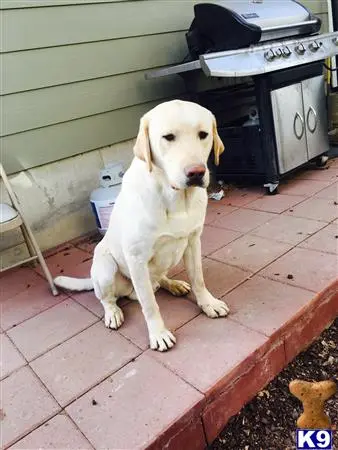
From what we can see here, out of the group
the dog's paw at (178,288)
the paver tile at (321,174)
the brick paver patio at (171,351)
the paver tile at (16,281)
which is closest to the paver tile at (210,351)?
the brick paver patio at (171,351)

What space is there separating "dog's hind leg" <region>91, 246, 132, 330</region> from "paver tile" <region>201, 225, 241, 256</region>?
76cm

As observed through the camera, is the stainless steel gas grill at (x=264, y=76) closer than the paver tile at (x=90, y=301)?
No

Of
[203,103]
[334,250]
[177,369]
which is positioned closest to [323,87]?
[203,103]

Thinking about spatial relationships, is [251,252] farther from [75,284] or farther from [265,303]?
[75,284]

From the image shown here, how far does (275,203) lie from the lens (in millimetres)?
3107

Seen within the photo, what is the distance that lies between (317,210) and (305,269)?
0.91m

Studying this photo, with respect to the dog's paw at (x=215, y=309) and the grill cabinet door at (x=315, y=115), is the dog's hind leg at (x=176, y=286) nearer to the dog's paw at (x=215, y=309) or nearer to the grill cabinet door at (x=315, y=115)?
the dog's paw at (x=215, y=309)

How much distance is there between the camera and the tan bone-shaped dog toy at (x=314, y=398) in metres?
0.92

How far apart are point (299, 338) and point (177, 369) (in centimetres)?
59

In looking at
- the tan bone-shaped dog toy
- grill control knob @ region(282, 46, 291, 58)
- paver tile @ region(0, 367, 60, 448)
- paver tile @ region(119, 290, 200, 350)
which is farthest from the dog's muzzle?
grill control knob @ region(282, 46, 291, 58)

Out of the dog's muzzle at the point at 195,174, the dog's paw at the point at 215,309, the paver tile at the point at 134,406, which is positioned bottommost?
the dog's paw at the point at 215,309

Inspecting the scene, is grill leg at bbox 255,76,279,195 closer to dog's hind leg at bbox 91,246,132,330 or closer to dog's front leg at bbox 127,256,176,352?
dog's hind leg at bbox 91,246,132,330

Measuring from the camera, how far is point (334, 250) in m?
2.17

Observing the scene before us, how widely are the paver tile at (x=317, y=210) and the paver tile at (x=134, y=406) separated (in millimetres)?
1725
